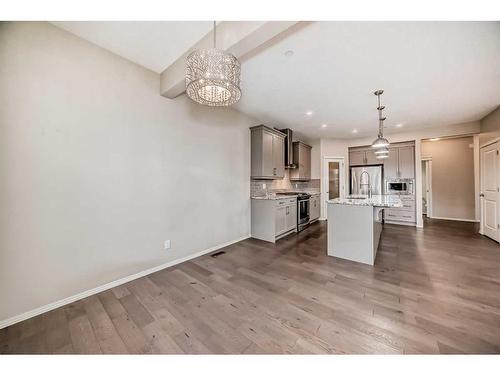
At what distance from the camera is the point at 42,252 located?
1.76 metres

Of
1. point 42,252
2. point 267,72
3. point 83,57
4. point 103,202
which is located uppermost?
point 267,72

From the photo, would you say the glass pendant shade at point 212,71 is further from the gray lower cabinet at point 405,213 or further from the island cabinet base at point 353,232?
the gray lower cabinet at point 405,213

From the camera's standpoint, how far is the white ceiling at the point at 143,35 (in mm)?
1833

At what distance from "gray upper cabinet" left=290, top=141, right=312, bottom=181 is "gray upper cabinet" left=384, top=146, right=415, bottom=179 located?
219 centimetres

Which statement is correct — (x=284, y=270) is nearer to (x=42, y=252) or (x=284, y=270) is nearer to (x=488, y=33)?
(x=42, y=252)

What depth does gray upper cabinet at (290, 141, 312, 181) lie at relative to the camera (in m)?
5.49

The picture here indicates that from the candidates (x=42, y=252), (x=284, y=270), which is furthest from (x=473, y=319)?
(x=42, y=252)

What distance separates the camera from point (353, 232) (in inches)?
114

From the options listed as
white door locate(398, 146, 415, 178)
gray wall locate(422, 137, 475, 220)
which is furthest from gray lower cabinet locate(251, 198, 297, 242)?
gray wall locate(422, 137, 475, 220)

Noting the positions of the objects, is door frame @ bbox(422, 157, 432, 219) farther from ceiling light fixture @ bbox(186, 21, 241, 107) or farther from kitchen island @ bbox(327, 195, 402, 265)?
ceiling light fixture @ bbox(186, 21, 241, 107)

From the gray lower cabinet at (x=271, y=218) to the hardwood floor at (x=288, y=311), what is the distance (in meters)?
1.03

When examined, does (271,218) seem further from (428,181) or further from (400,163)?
(428,181)

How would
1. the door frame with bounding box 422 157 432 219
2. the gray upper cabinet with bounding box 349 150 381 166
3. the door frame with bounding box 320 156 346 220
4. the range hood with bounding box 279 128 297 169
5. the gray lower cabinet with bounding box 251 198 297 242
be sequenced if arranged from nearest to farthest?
1. the gray lower cabinet with bounding box 251 198 297 242
2. the range hood with bounding box 279 128 297 169
3. the gray upper cabinet with bounding box 349 150 381 166
4. the door frame with bounding box 320 156 346 220
5. the door frame with bounding box 422 157 432 219

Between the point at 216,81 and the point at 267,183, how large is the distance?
3.62 m
